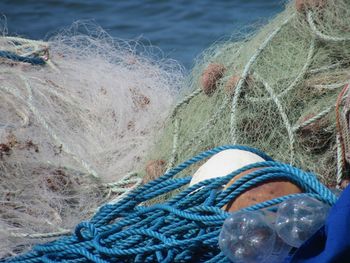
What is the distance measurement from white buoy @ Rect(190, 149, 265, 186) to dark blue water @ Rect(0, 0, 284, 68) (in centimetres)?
530

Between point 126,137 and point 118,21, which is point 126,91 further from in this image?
point 118,21

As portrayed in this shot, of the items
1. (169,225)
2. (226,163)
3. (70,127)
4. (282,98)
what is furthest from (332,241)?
(70,127)

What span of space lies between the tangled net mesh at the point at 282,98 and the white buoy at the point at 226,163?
A: 1.77 ft

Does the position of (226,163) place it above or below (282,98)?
below

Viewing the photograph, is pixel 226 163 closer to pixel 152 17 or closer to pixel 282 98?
pixel 282 98

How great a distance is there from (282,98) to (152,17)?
6.39 metres

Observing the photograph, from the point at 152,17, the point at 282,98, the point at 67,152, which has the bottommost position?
the point at 67,152

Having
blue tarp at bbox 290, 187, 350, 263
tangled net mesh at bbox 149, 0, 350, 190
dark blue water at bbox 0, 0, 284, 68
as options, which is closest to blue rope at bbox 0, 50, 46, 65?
tangled net mesh at bbox 149, 0, 350, 190

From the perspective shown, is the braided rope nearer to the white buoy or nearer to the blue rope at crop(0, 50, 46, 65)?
the blue rope at crop(0, 50, 46, 65)

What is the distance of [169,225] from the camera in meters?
2.64

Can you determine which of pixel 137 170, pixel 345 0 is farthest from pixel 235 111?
pixel 345 0

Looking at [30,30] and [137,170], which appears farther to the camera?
[30,30]

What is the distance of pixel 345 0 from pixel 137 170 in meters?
1.41

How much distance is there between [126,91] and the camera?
4566 mm
